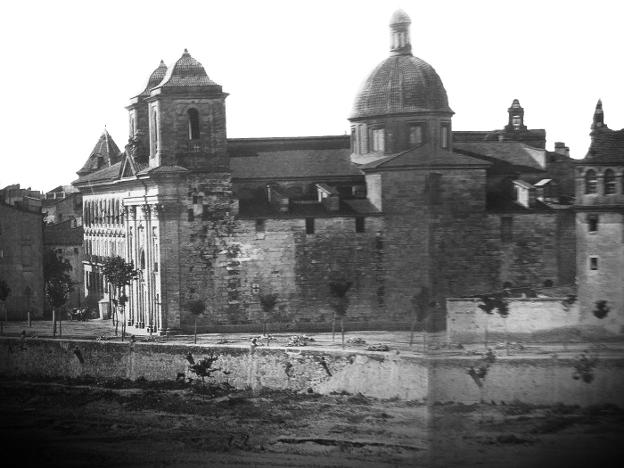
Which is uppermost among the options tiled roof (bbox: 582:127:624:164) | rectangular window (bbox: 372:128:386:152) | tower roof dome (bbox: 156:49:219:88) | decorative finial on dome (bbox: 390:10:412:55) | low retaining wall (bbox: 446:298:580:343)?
decorative finial on dome (bbox: 390:10:412:55)

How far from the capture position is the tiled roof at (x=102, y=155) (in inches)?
2911

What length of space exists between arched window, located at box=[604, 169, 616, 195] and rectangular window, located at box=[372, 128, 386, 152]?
11.8 metres

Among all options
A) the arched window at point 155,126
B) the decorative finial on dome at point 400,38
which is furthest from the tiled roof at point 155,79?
the decorative finial on dome at point 400,38

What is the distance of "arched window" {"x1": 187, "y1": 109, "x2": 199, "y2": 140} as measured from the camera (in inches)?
2224

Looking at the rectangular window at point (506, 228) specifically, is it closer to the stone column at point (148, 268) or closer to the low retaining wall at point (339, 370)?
the low retaining wall at point (339, 370)

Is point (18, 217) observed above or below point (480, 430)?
above

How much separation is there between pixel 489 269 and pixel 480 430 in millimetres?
11691

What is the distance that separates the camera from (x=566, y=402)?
46.5 metres

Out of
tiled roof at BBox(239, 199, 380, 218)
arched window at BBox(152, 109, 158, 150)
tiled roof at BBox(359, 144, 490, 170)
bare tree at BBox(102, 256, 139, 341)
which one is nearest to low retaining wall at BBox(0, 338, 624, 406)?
bare tree at BBox(102, 256, 139, 341)

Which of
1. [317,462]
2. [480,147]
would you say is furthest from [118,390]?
[480,147]

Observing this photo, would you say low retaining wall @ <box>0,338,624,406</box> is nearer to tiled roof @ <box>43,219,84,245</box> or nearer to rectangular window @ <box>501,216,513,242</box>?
rectangular window @ <box>501,216,513,242</box>

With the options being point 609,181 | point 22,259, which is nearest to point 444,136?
point 609,181

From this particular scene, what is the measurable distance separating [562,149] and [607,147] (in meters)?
13.2

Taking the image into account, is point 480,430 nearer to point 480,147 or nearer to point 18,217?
point 480,147
